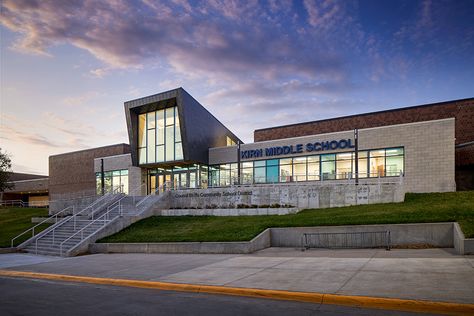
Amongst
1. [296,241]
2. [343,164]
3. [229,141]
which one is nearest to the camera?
[296,241]

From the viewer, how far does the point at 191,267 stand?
1282cm

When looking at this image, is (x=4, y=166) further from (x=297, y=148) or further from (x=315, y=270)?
(x=315, y=270)

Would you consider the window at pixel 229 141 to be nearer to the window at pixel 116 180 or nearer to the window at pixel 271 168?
the window at pixel 271 168

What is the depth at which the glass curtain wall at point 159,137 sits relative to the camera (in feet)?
121

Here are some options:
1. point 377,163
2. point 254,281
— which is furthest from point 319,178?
point 254,281

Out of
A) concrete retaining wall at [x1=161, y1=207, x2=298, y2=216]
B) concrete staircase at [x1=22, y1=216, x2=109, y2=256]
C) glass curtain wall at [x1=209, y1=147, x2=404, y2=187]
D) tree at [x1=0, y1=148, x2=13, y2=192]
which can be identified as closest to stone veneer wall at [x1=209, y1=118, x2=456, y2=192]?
glass curtain wall at [x1=209, y1=147, x2=404, y2=187]

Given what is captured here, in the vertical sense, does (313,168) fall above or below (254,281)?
above

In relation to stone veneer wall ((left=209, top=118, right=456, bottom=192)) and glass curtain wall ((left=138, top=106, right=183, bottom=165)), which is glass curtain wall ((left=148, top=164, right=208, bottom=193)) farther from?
stone veneer wall ((left=209, top=118, right=456, bottom=192))

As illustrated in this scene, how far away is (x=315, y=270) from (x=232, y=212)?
14430 mm

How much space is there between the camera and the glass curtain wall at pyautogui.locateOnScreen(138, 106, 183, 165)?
36.9 metres

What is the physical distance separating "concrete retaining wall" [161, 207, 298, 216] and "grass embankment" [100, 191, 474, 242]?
0.99 m

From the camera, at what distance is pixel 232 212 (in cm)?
2494

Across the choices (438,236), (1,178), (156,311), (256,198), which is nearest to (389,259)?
(438,236)

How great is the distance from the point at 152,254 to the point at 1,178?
1627 inches
